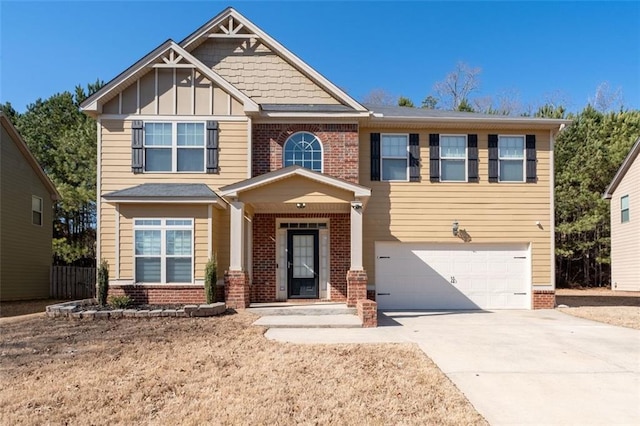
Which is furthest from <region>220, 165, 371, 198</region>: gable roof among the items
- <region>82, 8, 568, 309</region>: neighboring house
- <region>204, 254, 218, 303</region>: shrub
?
<region>204, 254, 218, 303</region>: shrub

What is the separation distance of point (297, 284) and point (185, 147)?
492 cm

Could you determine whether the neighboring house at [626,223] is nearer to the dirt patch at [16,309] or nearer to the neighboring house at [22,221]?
the dirt patch at [16,309]

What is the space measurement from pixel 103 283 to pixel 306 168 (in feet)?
19.1

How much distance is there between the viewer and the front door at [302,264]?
1234cm

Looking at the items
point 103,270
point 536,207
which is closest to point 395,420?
point 103,270

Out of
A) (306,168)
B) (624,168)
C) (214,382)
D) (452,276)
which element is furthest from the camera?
(624,168)

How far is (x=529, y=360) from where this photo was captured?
21.2ft

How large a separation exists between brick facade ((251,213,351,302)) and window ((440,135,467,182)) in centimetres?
322

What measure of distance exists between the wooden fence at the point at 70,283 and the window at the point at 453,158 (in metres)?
14.4

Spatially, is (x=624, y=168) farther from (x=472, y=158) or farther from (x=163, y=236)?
(x=163, y=236)

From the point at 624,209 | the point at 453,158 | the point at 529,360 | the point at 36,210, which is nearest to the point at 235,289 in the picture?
the point at 529,360

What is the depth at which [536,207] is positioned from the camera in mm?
12688

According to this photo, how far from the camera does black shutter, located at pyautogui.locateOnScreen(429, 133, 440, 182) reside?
498 inches

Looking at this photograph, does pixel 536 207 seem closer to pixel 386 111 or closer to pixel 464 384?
pixel 386 111
